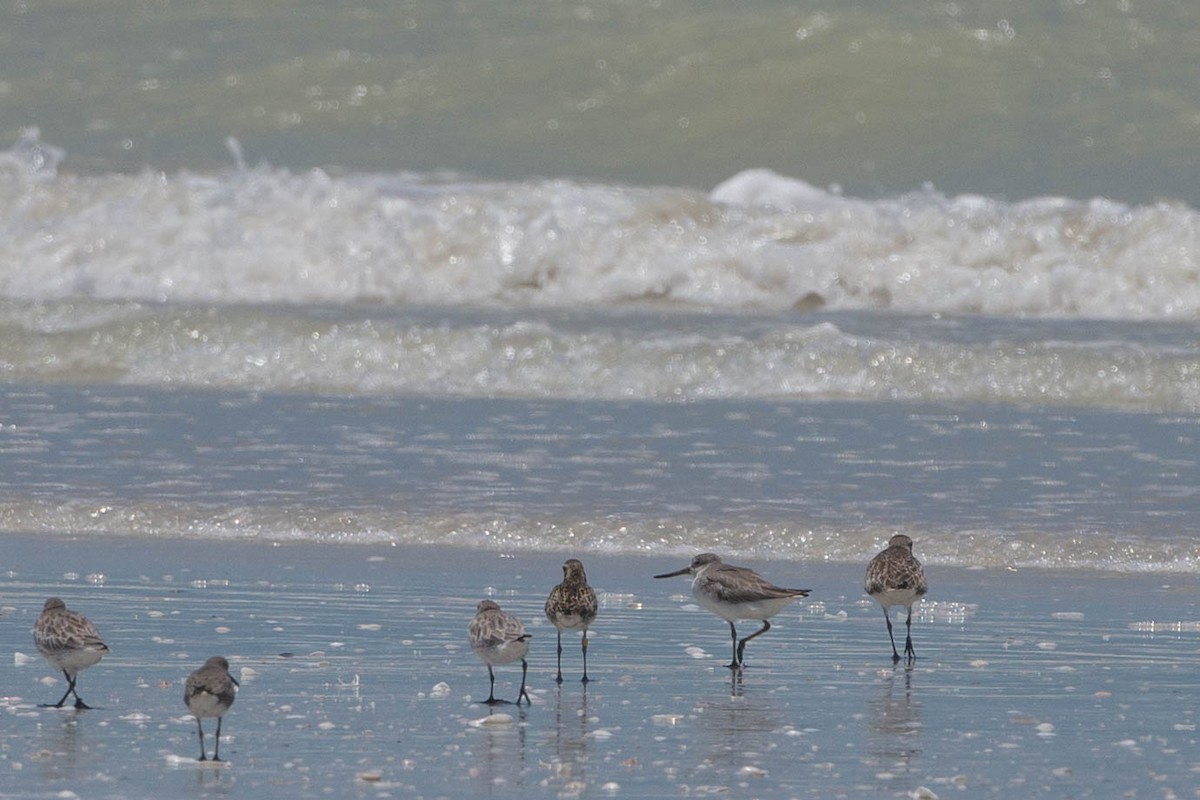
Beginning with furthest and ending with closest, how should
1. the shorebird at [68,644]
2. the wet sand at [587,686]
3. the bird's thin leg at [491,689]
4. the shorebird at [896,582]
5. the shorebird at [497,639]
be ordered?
the shorebird at [896,582], the bird's thin leg at [491,689], the shorebird at [497,639], the shorebird at [68,644], the wet sand at [587,686]

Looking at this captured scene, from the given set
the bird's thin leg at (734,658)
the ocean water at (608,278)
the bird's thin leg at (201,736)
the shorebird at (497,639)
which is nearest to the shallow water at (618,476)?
the ocean water at (608,278)

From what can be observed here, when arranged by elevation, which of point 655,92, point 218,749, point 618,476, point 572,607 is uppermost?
point 655,92

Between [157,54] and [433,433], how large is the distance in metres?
20.3

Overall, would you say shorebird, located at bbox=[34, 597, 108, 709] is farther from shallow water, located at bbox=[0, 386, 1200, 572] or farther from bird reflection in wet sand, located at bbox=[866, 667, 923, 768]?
shallow water, located at bbox=[0, 386, 1200, 572]

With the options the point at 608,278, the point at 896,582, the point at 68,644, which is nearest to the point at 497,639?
the point at 68,644

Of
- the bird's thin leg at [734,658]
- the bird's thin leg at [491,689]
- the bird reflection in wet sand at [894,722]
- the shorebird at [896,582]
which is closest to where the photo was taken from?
the bird reflection in wet sand at [894,722]

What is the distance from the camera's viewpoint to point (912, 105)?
87.5 ft

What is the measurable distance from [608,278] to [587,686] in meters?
11.9

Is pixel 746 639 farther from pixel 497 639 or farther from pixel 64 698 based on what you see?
pixel 64 698

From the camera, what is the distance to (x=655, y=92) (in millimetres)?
27609

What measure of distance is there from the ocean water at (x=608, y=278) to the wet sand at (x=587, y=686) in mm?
630

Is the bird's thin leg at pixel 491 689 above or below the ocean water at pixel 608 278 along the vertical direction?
below

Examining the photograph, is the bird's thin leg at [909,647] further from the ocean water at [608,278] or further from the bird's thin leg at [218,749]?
the bird's thin leg at [218,749]

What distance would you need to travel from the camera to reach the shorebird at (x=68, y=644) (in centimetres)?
571
